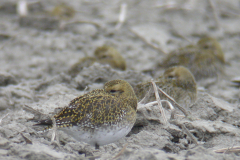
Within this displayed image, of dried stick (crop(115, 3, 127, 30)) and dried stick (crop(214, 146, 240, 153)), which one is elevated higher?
dried stick (crop(115, 3, 127, 30))

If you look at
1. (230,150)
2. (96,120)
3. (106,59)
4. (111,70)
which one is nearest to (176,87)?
(111,70)

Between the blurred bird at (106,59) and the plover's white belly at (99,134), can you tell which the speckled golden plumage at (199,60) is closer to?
the blurred bird at (106,59)

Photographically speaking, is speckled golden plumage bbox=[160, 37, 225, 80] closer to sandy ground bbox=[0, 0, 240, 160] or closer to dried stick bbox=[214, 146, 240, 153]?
sandy ground bbox=[0, 0, 240, 160]

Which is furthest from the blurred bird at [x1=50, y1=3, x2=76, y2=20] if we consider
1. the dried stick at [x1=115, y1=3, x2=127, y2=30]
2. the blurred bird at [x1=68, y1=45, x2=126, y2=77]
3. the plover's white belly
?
the plover's white belly

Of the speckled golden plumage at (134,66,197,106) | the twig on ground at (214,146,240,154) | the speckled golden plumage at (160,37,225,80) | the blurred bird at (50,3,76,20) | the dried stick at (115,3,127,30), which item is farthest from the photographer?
the blurred bird at (50,3,76,20)

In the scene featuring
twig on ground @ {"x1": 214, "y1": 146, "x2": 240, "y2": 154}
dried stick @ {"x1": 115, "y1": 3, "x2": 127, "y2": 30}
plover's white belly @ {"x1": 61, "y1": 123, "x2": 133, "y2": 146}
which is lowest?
twig on ground @ {"x1": 214, "y1": 146, "x2": 240, "y2": 154}

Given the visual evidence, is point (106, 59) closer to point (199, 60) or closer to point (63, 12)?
point (199, 60)

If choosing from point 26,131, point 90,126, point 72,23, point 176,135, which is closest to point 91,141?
point 90,126
